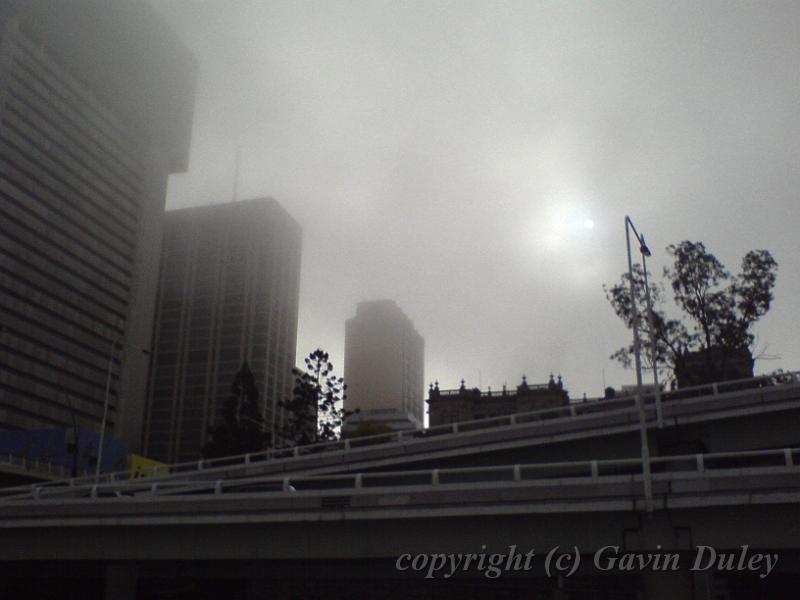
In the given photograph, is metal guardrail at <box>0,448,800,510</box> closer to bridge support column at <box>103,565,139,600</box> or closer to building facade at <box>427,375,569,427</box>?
bridge support column at <box>103,565,139,600</box>

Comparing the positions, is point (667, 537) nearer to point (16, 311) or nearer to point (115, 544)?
point (115, 544)

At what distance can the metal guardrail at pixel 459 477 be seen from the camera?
85.0ft

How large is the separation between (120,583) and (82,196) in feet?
411

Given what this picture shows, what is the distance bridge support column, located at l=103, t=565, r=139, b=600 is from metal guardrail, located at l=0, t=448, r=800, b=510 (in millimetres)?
2999

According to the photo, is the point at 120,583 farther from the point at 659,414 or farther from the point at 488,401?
the point at 488,401

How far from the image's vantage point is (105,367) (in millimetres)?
148625

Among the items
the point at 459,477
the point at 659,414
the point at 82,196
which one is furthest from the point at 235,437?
the point at 82,196

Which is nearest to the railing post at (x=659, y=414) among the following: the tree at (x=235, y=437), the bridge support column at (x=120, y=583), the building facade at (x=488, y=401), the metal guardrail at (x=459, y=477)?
the metal guardrail at (x=459, y=477)

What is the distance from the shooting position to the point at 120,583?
33.3 m

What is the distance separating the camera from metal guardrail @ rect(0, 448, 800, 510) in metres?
25.9

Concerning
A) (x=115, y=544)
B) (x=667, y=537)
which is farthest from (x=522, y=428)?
(x=115, y=544)

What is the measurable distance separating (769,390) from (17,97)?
129581 mm

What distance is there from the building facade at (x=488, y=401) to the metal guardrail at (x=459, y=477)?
58549 millimetres

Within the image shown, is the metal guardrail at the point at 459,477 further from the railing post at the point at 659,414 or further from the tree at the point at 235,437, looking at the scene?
the tree at the point at 235,437
